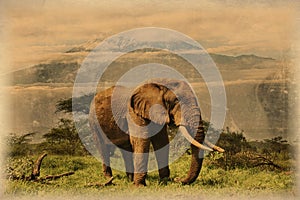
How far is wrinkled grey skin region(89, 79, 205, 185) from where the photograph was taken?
7.64 metres

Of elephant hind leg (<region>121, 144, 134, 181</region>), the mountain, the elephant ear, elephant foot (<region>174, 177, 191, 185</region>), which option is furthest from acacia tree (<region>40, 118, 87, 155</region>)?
elephant foot (<region>174, 177, 191, 185</region>)

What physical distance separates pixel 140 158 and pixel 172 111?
0.66 meters

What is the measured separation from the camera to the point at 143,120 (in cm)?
775

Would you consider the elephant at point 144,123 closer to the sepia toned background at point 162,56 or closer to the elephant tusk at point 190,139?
the elephant tusk at point 190,139

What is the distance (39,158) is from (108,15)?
5.79ft

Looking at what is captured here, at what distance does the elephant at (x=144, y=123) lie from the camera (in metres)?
7.63

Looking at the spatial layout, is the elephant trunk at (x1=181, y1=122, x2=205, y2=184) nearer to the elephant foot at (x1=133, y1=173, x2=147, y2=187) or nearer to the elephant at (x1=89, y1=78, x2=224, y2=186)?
the elephant at (x1=89, y1=78, x2=224, y2=186)

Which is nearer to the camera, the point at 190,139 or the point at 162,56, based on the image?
the point at 190,139

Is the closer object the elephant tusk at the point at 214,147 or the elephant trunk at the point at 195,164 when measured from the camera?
the elephant tusk at the point at 214,147

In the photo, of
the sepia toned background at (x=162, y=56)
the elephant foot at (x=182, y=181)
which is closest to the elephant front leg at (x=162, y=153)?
the elephant foot at (x=182, y=181)

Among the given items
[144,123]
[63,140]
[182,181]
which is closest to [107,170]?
[63,140]

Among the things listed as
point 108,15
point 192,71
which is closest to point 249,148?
point 192,71

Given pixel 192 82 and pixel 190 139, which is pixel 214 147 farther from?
pixel 192 82

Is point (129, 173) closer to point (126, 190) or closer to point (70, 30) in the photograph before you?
point (126, 190)
